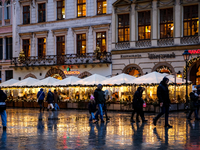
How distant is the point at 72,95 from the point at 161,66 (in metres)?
8.25

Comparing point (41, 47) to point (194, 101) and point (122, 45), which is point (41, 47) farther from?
point (194, 101)

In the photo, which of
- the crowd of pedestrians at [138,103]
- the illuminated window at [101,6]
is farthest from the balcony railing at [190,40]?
the crowd of pedestrians at [138,103]

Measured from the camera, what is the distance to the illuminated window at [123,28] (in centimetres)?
3478

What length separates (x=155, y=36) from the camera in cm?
3300

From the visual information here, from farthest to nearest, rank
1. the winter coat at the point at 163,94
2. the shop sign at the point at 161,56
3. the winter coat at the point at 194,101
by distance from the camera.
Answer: the shop sign at the point at 161,56, the winter coat at the point at 194,101, the winter coat at the point at 163,94

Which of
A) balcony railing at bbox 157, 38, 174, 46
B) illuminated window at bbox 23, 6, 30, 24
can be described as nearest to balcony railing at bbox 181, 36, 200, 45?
balcony railing at bbox 157, 38, 174, 46

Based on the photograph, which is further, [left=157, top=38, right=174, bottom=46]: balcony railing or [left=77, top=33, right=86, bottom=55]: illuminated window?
A: [left=77, top=33, right=86, bottom=55]: illuminated window

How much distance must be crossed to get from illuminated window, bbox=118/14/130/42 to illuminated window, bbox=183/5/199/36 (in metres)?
5.52

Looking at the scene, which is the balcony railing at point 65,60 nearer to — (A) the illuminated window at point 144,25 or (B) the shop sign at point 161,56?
(A) the illuminated window at point 144,25

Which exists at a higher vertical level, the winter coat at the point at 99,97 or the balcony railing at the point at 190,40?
the balcony railing at the point at 190,40

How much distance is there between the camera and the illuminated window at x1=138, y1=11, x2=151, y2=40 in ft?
111

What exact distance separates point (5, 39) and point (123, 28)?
15.9 metres

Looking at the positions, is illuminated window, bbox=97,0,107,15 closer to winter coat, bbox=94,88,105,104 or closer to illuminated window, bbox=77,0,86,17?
illuminated window, bbox=77,0,86,17

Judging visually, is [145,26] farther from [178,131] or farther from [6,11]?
[178,131]
